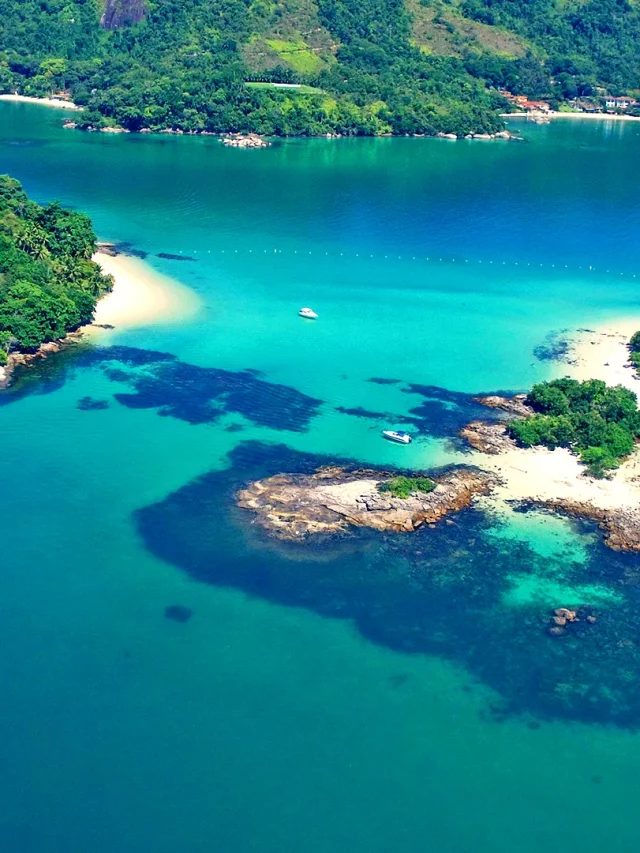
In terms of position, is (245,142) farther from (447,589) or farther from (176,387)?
(447,589)

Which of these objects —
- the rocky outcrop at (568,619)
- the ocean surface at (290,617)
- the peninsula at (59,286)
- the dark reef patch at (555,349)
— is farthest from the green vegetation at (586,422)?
the peninsula at (59,286)

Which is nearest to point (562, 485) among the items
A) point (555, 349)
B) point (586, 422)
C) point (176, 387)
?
point (586, 422)

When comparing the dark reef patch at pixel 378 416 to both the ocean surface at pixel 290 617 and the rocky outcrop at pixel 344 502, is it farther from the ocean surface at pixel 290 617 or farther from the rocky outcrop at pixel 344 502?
the rocky outcrop at pixel 344 502

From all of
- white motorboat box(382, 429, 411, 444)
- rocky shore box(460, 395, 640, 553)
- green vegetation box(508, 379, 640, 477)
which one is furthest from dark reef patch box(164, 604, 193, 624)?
green vegetation box(508, 379, 640, 477)

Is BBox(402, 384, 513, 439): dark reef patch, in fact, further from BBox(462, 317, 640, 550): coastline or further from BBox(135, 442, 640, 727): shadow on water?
BBox(135, 442, 640, 727): shadow on water

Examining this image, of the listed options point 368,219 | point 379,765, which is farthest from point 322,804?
point 368,219

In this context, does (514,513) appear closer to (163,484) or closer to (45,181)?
(163,484)
